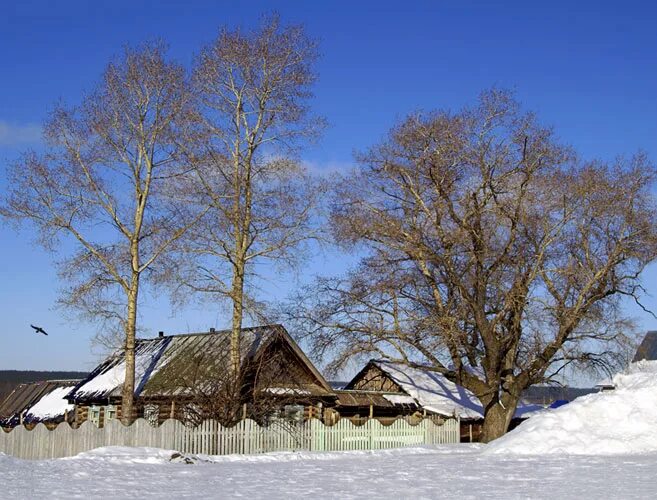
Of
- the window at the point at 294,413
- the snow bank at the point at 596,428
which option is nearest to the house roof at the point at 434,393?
the window at the point at 294,413

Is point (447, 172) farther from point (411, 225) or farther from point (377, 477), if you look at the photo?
point (377, 477)

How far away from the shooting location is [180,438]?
25391 mm

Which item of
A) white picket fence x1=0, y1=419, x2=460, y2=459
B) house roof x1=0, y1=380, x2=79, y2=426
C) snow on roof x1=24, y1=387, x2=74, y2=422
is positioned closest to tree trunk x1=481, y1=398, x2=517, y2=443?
white picket fence x1=0, y1=419, x2=460, y2=459

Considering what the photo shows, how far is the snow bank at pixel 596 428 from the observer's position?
23.1m

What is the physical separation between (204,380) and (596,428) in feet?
43.7

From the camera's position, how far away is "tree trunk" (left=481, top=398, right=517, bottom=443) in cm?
3425

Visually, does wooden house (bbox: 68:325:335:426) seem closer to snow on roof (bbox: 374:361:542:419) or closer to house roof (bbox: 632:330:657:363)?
snow on roof (bbox: 374:361:542:419)

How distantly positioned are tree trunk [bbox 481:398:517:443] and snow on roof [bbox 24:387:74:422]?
20.6 m

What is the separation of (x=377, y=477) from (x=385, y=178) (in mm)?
17412

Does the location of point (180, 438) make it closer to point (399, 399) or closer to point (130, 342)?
point (130, 342)

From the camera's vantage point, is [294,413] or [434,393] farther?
[434,393]

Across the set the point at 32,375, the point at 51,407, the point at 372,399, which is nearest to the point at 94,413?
the point at 51,407

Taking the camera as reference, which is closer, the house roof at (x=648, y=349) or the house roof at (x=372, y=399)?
the house roof at (x=648, y=349)

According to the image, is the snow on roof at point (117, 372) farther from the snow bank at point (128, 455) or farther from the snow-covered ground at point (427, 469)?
the snow-covered ground at point (427, 469)
